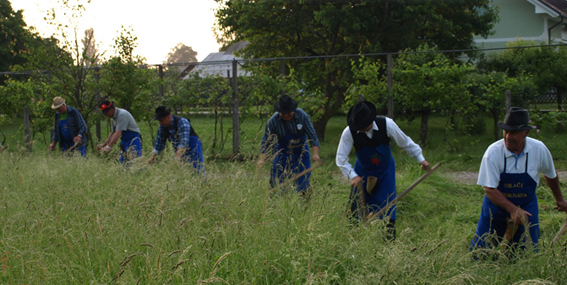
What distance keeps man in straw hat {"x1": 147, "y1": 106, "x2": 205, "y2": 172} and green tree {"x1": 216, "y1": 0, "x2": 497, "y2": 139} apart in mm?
8008

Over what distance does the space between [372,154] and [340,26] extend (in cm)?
1220

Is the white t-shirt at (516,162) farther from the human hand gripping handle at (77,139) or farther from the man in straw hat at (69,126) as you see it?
the man in straw hat at (69,126)

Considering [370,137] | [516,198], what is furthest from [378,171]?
[516,198]

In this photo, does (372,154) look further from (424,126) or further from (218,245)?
(424,126)

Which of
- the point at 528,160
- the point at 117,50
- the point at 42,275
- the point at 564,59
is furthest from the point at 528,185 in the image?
the point at 564,59

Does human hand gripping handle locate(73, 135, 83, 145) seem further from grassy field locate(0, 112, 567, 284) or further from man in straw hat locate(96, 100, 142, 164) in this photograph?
grassy field locate(0, 112, 567, 284)

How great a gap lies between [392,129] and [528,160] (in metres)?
1.29

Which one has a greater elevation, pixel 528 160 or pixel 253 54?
pixel 253 54

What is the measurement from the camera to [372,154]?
4.66 metres

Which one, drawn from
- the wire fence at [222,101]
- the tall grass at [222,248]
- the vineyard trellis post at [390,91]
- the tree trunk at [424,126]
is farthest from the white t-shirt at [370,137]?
the tree trunk at [424,126]

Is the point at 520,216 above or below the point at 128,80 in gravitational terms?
below

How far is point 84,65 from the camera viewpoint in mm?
9742

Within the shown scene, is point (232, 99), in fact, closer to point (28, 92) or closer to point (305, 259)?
point (28, 92)

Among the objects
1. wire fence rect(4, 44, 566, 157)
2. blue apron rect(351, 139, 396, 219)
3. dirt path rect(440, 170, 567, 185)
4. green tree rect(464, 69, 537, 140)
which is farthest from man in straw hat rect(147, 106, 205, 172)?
green tree rect(464, 69, 537, 140)
